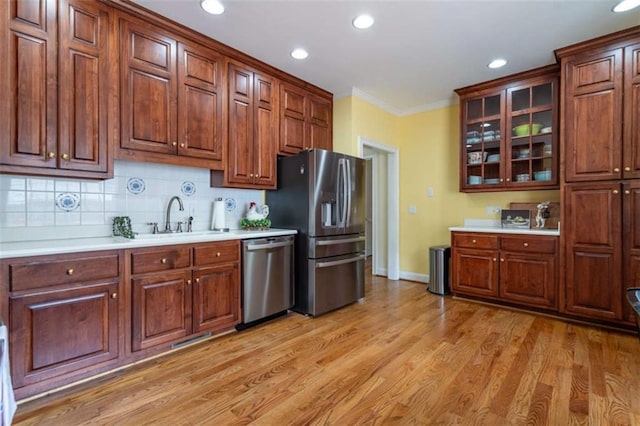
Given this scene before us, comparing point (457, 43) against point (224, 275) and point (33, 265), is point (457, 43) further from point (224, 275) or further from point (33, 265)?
point (33, 265)

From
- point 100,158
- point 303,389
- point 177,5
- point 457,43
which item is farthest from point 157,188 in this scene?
point 457,43

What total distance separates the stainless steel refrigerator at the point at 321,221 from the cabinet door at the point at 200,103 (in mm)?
810

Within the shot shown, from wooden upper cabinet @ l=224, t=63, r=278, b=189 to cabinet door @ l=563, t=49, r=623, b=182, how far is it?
2916 millimetres

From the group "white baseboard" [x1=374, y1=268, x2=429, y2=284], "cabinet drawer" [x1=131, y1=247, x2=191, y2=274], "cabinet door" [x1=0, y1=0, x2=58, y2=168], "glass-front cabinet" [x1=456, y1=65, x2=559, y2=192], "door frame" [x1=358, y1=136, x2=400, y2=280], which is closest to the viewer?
"cabinet door" [x1=0, y1=0, x2=58, y2=168]

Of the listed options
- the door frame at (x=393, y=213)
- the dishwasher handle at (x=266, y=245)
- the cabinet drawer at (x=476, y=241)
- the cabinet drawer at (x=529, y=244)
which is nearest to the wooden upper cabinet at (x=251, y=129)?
the dishwasher handle at (x=266, y=245)

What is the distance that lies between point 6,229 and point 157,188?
Answer: 999 millimetres

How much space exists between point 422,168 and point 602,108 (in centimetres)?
211

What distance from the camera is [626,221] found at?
2.71 metres

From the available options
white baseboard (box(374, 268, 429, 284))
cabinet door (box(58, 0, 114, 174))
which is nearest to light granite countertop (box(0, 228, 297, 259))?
cabinet door (box(58, 0, 114, 174))

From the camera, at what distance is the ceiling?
2312mm

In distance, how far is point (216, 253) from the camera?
2.57 metres

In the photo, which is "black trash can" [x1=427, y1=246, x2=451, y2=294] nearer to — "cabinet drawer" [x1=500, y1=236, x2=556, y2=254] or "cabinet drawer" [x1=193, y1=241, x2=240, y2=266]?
"cabinet drawer" [x1=500, y1=236, x2=556, y2=254]

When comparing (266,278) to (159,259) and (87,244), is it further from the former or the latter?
(87,244)

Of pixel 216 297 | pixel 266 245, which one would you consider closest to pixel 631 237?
pixel 266 245
